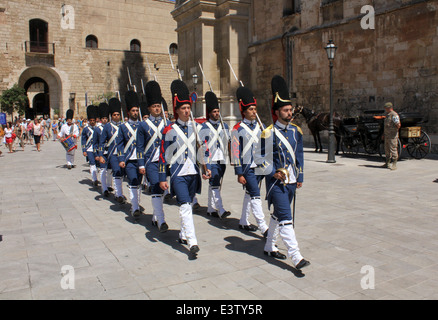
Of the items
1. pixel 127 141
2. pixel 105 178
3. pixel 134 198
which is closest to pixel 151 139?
pixel 127 141

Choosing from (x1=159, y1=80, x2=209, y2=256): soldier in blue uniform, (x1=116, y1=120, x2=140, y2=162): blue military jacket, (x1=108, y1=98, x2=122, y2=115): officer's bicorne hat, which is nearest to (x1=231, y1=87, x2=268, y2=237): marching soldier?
(x1=159, y1=80, x2=209, y2=256): soldier in blue uniform

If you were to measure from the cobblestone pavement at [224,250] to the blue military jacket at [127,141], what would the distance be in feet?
3.34

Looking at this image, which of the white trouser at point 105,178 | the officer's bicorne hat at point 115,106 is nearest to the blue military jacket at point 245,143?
the officer's bicorne hat at point 115,106

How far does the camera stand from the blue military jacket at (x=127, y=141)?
24.1 ft

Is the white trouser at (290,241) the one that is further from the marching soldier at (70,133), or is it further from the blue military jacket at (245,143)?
the marching soldier at (70,133)

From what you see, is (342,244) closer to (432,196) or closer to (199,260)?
(199,260)

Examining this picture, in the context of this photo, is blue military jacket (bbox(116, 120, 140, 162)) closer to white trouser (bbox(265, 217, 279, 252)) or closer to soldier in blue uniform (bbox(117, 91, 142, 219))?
soldier in blue uniform (bbox(117, 91, 142, 219))

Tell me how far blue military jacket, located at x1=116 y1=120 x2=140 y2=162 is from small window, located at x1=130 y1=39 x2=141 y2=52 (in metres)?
32.3

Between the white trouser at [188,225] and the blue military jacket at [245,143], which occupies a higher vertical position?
the blue military jacket at [245,143]

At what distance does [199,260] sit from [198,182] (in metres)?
1.08

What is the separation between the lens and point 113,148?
27.5 ft

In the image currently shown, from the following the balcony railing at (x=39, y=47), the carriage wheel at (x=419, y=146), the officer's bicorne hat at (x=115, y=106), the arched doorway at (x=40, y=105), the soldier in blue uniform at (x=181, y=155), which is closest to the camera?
the soldier in blue uniform at (x=181, y=155)

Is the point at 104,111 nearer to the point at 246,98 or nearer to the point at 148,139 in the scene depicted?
the point at 148,139

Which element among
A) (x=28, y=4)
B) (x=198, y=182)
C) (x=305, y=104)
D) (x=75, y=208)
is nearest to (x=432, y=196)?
(x=198, y=182)
